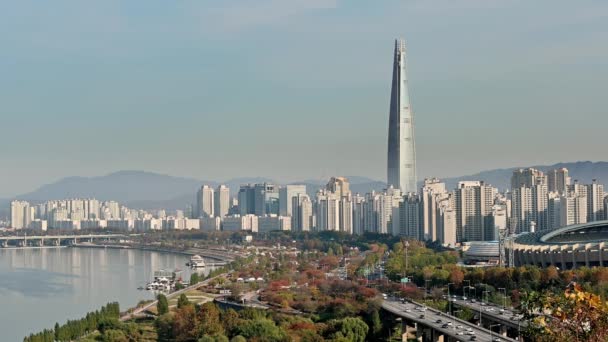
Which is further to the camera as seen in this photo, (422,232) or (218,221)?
(218,221)

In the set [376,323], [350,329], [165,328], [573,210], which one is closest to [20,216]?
[573,210]

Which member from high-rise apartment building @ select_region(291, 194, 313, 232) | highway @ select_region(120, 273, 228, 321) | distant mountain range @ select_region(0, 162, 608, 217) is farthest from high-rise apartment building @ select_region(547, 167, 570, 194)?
distant mountain range @ select_region(0, 162, 608, 217)

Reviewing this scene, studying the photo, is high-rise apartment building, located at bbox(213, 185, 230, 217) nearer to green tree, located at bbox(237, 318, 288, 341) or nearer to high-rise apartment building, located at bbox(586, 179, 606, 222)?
high-rise apartment building, located at bbox(586, 179, 606, 222)

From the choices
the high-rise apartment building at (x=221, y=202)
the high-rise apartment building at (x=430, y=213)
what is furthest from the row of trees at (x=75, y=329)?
the high-rise apartment building at (x=221, y=202)

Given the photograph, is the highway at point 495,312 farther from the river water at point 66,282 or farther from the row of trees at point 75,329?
the river water at point 66,282

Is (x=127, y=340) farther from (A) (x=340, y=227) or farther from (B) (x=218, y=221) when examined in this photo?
(B) (x=218, y=221)

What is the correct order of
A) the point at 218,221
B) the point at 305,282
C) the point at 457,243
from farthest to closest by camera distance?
the point at 218,221, the point at 457,243, the point at 305,282

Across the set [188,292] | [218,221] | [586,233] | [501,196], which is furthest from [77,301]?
[218,221]
